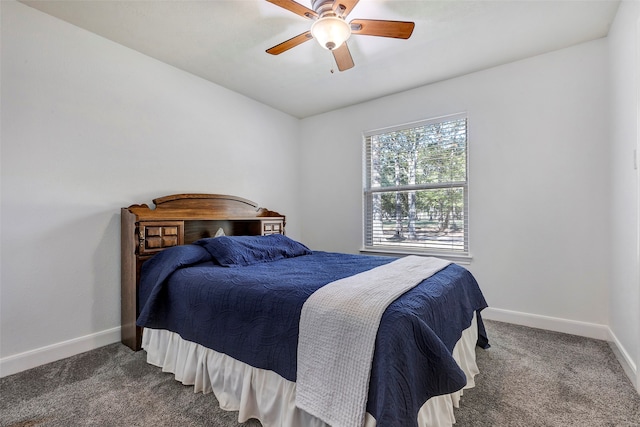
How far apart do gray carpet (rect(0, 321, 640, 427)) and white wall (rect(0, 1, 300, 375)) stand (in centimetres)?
35

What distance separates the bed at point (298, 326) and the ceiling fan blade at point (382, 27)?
1538 mm

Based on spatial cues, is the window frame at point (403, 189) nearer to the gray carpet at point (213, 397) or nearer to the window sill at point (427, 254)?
the window sill at point (427, 254)

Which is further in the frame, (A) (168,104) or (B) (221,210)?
(B) (221,210)

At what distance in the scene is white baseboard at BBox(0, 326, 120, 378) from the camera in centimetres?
197

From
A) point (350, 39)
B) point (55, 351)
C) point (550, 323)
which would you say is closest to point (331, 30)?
point (350, 39)

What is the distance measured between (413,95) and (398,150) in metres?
0.64

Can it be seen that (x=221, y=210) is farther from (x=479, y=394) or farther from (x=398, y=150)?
(x=479, y=394)

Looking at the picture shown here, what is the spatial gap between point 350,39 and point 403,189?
1765mm

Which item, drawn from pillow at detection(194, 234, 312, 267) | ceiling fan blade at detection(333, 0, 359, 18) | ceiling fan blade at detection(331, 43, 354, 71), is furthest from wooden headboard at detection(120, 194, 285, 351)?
ceiling fan blade at detection(333, 0, 359, 18)

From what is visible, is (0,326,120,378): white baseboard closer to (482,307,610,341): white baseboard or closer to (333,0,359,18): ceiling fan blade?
(333,0,359,18): ceiling fan blade

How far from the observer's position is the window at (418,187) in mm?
3215

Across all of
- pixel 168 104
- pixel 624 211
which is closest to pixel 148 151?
pixel 168 104

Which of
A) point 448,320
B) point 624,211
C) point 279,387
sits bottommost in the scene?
point 279,387

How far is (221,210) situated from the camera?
3.17m
